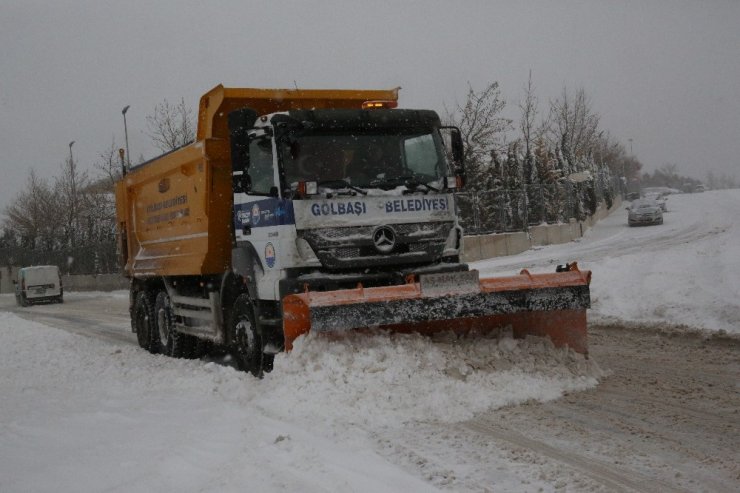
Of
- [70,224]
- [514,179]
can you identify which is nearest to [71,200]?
[70,224]

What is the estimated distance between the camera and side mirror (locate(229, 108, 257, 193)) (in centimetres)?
782

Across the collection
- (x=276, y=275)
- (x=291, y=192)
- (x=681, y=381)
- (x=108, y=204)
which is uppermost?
(x=108, y=204)

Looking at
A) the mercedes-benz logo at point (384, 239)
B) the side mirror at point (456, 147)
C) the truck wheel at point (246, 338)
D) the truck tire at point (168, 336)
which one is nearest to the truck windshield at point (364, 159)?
the side mirror at point (456, 147)

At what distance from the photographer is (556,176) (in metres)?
31.6

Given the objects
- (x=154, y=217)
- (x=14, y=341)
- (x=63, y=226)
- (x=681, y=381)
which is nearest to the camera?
(x=681, y=381)

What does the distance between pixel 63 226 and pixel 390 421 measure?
51.0 m

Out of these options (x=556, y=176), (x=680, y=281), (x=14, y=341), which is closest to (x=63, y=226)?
(x=556, y=176)

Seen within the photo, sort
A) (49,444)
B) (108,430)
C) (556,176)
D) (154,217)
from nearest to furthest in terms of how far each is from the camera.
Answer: (49,444), (108,430), (154,217), (556,176)

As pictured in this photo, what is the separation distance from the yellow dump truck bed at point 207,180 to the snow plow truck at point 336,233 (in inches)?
0.8

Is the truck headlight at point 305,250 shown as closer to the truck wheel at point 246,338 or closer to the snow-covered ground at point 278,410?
the snow-covered ground at point 278,410

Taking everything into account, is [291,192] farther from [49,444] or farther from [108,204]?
[108,204]

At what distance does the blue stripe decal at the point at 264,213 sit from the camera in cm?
727

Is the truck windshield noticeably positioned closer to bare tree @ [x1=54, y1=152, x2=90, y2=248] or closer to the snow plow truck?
the snow plow truck

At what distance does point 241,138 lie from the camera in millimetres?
7836
